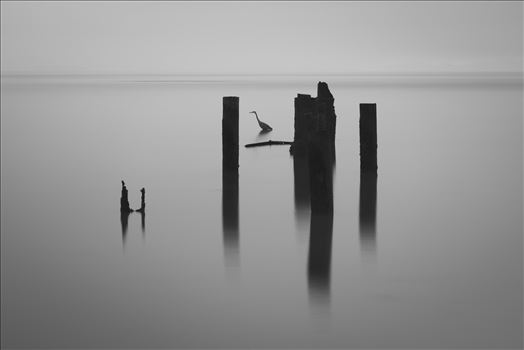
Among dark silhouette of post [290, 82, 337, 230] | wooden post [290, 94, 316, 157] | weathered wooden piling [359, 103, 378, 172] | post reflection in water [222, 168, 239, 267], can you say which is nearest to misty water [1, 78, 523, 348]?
post reflection in water [222, 168, 239, 267]

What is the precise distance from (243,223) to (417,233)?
2395 mm

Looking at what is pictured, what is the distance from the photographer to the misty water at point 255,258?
869 cm

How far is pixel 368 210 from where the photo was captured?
1476 cm

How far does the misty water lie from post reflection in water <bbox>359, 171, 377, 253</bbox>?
0.09 metres

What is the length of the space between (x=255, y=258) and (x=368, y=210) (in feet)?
12.0

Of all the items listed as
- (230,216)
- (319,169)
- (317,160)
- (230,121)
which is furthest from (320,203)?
(230,121)

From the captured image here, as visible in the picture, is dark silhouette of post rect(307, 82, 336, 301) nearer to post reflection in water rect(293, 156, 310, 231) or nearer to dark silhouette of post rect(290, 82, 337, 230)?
dark silhouette of post rect(290, 82, 337, 230)

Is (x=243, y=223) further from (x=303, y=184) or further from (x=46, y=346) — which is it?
(x=46, y=346)

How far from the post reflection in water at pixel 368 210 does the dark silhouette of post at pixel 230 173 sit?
1630mm

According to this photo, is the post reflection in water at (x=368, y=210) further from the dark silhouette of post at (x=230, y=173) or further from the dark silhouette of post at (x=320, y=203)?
the dark silhouette of post at (x=230, y=173)

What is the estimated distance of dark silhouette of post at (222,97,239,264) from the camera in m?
13.2

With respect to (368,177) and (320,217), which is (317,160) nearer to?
(320,217)

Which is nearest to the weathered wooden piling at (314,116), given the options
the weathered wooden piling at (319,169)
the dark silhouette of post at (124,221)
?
the weathered wooden piling at (319,169)

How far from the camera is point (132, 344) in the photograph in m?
8.27
